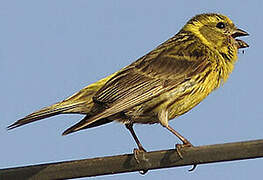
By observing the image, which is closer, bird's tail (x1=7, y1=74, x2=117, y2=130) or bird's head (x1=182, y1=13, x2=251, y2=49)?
bird's tail (x1=7, y1=74, x2=117, y2=130)

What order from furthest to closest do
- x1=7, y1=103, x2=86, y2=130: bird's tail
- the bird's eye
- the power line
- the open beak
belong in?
the bird's eye, the open beak, x1=7, y1=103, x2=86, y2=130: bird's tail, the power line

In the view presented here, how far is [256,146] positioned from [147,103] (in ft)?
9.75

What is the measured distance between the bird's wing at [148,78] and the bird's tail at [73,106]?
6.9 inches

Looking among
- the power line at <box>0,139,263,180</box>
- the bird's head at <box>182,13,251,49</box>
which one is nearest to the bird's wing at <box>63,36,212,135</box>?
the bird's head at <box>182,13,251,49</box>

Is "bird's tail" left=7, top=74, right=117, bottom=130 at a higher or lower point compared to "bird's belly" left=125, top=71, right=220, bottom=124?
higher

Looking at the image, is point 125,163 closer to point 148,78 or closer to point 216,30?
point 148,78

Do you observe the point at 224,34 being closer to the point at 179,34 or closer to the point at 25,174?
the point at 179,34

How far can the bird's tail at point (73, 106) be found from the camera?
7104mm

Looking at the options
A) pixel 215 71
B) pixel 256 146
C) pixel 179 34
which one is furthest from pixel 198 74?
pixel 256 146

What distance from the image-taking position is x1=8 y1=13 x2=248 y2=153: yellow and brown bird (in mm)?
7344

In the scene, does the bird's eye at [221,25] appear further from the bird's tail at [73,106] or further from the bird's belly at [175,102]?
the bird's tail at [73,106]

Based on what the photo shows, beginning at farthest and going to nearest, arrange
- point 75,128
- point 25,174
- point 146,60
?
point 146,60, point 75,128, point 25,174

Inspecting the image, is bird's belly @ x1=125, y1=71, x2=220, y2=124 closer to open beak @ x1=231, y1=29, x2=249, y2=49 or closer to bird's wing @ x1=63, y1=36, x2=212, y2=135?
bird's wing @ x1=63, y1=36, x2=212, y2=135

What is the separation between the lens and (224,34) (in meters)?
8.53
